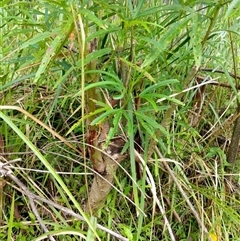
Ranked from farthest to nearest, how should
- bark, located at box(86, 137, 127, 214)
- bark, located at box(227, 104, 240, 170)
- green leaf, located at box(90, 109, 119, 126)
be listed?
bark, located at box(227, 104, 240, 170), bark, located at box(86, 137, 127, 214), green leaf, located at box(90, 109, 119, 126)

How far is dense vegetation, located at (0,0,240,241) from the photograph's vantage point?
691 mm

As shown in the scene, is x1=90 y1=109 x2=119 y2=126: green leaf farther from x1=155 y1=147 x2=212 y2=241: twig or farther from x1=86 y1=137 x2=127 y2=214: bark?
x1=155 y1=147 x2=212 y2=241: twig

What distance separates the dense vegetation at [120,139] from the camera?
2.27ft

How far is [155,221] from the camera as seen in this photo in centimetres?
85

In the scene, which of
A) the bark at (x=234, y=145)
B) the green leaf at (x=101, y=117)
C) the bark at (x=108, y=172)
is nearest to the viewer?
the green leaf at (x=101, y=117)

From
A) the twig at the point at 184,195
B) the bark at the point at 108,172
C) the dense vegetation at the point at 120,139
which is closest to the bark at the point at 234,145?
the dense vegetation at the point at 120,139

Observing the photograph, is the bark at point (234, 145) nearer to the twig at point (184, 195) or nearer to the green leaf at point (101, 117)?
the twig at point (184, 195)

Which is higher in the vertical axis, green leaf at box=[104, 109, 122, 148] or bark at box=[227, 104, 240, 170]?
green leaf at box=[104, 109, 122, 148]

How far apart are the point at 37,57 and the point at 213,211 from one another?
0.53 metres

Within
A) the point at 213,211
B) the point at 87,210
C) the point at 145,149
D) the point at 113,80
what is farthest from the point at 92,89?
the point at 213,211

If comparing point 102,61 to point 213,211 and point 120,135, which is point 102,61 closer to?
point 120,135

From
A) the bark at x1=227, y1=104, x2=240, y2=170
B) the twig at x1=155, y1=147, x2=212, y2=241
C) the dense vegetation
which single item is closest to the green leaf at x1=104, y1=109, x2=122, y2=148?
the dense vegetation

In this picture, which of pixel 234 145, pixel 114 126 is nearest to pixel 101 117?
pixel 114 126

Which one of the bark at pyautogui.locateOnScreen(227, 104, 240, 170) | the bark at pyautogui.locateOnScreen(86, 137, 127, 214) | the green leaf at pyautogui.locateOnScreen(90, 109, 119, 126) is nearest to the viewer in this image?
the green leaf at pyautogui.locateOnScreen(90, 109, 119, 126)
